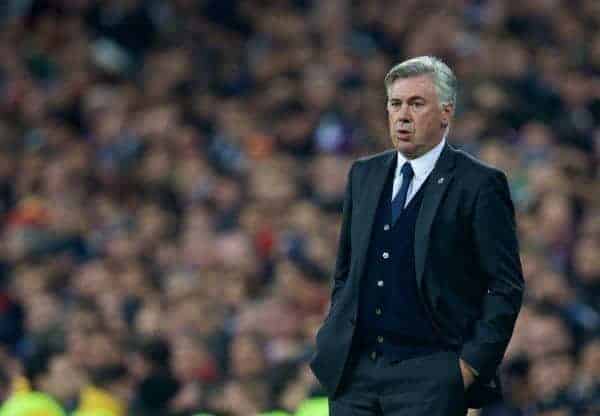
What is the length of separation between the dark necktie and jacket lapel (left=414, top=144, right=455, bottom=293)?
0.06 m

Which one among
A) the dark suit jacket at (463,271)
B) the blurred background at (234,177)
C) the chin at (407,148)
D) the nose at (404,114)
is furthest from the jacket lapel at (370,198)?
the blurred background at (234,177)

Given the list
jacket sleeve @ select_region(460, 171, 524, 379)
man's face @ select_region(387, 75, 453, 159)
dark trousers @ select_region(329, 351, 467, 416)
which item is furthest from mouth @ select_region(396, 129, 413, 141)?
dark trousers @ select_region(329, 351, 467, 416)

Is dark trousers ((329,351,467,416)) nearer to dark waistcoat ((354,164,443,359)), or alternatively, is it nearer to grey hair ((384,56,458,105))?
dark waistcoat ((354,164,443,359))

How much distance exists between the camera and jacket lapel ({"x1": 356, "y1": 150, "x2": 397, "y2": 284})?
4578 millimetres

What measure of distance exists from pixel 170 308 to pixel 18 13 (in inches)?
180

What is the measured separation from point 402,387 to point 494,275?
1.35ft

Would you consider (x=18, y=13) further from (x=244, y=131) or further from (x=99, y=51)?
(x=244, y=131)

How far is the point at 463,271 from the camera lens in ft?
14.8

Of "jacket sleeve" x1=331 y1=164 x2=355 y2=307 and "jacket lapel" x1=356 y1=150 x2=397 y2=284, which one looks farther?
"jacket sleeve" x1=331 y1=164 x2=355 y2=307

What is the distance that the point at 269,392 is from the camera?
8172 millimetres

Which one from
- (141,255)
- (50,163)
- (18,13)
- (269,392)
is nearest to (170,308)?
(141,255)

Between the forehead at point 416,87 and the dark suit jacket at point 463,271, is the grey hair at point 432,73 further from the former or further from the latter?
the dark suit jacket at point 463,271

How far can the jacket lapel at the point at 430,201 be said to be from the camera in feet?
14.7

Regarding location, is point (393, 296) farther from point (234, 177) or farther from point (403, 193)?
point (234, 177)
